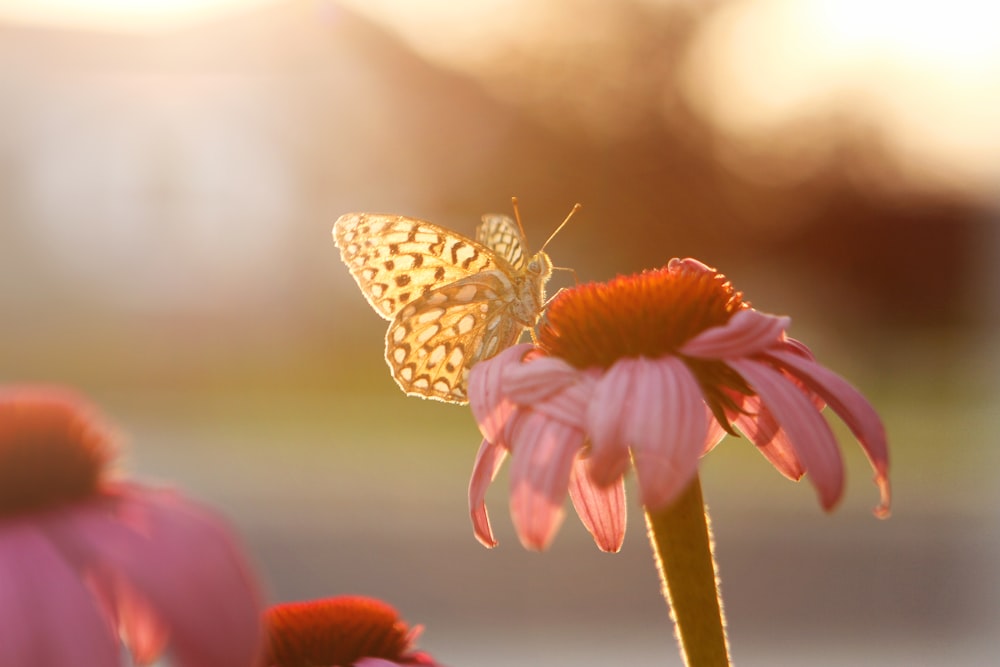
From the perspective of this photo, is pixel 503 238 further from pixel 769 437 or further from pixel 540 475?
pixel 540 475

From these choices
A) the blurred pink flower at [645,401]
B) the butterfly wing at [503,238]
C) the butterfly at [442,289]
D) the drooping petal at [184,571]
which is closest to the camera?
the drooping petal at [184,571]

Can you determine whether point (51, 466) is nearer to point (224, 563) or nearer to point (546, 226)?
point (224, 563)

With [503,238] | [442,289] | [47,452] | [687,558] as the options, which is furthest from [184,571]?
[503,238]

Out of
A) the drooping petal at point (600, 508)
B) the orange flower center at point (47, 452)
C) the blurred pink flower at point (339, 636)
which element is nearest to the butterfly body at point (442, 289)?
the drooping petal at point (600, 508)

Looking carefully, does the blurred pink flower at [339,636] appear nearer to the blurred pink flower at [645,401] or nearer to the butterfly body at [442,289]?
the blurred pink flower at [645,401]

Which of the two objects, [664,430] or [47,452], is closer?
[47,452]

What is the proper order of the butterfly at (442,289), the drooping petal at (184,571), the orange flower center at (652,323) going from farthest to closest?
the butterfly at (442,289), the orange flower center at (652,323), the drooping petal at (184,571)
